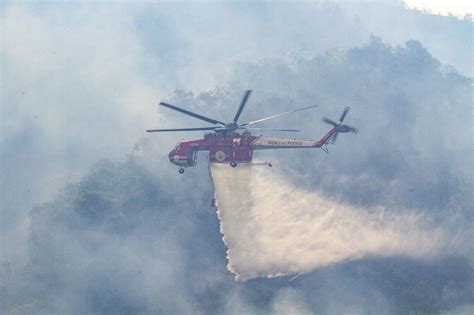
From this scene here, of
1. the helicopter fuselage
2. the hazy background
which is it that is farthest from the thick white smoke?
the hazy background

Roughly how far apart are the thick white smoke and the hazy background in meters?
10.2

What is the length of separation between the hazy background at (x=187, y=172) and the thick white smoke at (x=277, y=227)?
1023 centimetres

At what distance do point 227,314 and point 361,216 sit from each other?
2025 centimetres

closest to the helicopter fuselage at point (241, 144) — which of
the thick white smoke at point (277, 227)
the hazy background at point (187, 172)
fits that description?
the thick white smoke at point (277, 227)

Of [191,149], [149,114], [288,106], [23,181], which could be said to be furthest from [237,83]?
[191,149]

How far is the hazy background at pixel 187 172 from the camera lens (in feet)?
A: 235

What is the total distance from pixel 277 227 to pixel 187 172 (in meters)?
33.4

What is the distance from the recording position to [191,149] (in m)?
49.7

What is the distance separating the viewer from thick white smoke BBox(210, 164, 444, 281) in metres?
55.9

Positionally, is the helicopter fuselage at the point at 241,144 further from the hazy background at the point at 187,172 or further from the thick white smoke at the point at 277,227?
the hazy background at the point at 187,172

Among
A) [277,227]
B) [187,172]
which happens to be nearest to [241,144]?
[277,227]

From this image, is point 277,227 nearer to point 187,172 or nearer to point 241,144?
point 241,144

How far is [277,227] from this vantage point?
189 ft

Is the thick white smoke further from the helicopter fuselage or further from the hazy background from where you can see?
the hazy background
